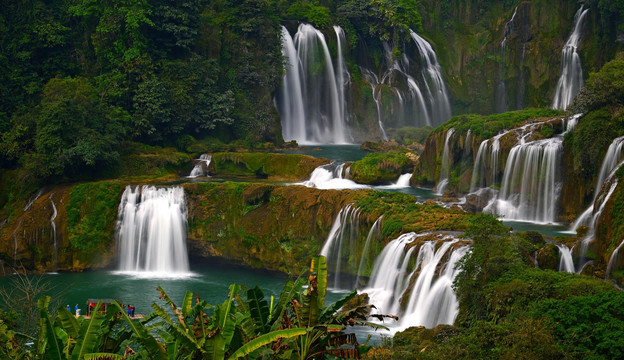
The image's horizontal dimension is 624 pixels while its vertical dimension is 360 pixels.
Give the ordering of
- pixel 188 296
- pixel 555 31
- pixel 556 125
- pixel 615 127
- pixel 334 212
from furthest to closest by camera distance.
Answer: pixel 555 31 → pixel 556 125 → pixel 334 212 → pixel 615 127 → pixel 188 296

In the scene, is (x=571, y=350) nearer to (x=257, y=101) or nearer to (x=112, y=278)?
(x=112, y=278)

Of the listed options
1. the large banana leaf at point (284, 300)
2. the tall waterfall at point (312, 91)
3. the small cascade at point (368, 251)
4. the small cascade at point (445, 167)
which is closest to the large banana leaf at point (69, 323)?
the large banana leaf at point (284, 300)

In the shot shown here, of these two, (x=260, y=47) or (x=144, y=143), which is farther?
(x=260, y=47)

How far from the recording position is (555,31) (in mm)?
52406

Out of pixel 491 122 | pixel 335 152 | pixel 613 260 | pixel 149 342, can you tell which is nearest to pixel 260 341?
pixel 149 342

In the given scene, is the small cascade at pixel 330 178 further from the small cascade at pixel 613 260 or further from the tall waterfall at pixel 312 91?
the small cascade at pixel 613 260

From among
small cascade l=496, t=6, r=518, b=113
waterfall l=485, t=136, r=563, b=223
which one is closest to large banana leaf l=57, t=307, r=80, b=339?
waterfall l=485, t=136, r=563, b=223

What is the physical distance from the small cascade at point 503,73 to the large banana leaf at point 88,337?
4962 centimetres

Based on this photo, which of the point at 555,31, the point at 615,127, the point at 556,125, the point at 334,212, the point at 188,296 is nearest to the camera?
the point at 188,296

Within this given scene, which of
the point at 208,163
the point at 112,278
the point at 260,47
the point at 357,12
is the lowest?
the point at 112,278

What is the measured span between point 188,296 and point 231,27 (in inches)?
1475

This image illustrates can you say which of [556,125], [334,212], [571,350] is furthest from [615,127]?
[571,350]

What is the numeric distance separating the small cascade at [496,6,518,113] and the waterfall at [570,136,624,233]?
29971mm

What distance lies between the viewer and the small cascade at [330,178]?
1439 inches
